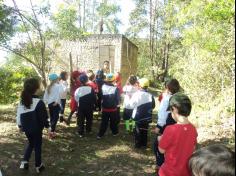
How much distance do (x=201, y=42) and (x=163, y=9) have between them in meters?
25.1

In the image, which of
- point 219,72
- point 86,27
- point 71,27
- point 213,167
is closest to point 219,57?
point 219,72

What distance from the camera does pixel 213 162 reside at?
202 cm

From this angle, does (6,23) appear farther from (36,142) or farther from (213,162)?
(213,162)

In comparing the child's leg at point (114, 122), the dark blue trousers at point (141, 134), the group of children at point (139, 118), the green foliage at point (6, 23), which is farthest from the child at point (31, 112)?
the green foliage at point (6, 23)

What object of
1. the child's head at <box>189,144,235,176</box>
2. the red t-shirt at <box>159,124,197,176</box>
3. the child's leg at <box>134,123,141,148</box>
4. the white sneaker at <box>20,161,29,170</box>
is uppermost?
the child's head at <box>189,144,235,176</box>

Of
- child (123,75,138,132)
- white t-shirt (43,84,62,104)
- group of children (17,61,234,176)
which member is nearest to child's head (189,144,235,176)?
group of children (17,61,234,176)

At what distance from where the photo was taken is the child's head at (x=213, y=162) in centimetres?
197

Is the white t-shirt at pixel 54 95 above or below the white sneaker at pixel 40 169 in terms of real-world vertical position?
above

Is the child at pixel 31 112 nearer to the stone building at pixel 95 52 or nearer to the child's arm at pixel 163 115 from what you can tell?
the child's arm at pixel 163 115

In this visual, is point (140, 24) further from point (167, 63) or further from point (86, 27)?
point (86, 27)

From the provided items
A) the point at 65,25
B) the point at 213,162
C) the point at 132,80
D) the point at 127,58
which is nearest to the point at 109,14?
the point at 127,58

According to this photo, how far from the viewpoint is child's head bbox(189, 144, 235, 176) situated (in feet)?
6.45

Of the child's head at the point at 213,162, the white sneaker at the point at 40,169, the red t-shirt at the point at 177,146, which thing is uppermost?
the child's head at the point at 213,162

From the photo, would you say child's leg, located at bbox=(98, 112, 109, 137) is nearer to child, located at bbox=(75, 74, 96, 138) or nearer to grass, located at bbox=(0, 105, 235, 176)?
grass, located at bbox=(0, 105, 235, 176)
